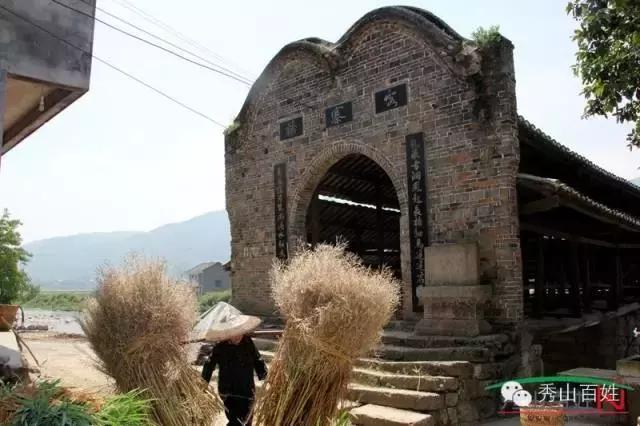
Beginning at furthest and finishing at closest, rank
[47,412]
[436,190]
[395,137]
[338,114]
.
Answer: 1. [338,114]
2. [395,137]
3. [436,190]
4. [47,412]

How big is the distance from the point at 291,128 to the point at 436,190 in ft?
11.2

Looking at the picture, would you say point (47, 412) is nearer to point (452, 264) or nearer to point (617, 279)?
point (452, 264)

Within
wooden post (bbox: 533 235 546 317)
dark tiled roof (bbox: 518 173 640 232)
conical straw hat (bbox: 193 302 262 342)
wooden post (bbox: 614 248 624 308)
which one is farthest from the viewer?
Answer: wooden post (bbox: 614 248 624 308)

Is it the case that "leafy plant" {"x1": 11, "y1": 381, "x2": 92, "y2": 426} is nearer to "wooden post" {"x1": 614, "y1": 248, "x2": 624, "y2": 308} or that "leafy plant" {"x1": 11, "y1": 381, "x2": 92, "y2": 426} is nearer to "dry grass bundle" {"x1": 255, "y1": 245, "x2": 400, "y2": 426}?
"dry grass bundle" {"x1": 255, "y1": 245, "x2": 400, "y2": 426}

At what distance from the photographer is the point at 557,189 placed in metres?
6.88

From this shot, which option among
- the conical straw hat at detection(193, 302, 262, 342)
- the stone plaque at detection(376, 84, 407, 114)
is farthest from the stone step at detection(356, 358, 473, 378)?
the stone plaque at detection(376, 84, 407, 114)

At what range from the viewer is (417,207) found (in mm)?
8109

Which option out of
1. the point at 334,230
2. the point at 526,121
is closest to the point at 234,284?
the point at 334,230

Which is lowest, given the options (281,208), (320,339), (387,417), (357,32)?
(387,417)

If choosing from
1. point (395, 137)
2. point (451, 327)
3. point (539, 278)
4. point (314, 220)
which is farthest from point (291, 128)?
point (539, 278)

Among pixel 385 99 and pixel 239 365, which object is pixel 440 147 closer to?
pixel 385 99

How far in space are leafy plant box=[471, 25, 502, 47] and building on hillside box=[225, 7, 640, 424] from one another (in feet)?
0.32

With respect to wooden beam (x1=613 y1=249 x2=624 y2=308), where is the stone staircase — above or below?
below

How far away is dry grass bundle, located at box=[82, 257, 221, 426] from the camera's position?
3.22 meters
